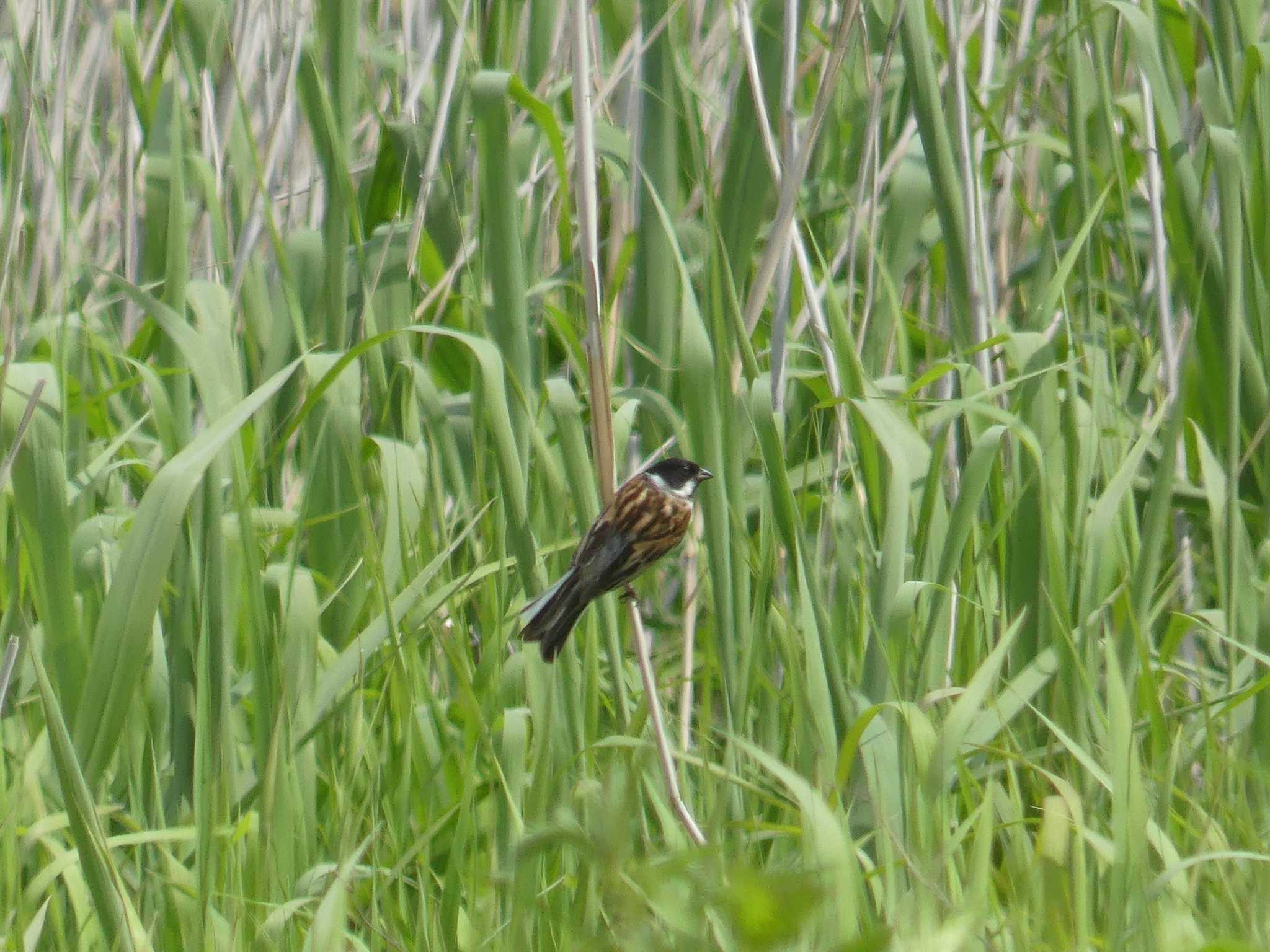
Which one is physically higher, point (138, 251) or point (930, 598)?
point (138, 251)

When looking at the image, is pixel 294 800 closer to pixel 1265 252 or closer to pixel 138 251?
pixel 138 251

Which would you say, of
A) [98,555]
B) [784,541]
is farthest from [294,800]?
[784,541]

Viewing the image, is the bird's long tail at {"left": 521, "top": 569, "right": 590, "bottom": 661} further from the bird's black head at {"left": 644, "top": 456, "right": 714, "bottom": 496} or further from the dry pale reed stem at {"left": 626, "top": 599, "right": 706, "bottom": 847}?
the bird's black head at {"left": 644, "top": 456, "right": 714, "bottom": 496}

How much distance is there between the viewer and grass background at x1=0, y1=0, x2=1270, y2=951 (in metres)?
1.76

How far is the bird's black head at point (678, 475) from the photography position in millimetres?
1945

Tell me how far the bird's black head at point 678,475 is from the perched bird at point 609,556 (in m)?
0.09

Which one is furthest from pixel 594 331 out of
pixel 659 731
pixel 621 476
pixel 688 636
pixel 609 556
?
pixel 621 476

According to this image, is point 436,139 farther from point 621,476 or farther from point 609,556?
point 609,556

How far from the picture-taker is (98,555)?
220 cm

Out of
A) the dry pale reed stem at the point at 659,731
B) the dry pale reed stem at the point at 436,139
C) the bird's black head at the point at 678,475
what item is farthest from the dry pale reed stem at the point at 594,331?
the dry pale reed stem at the point at 436,139

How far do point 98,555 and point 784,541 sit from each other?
105 centimetres

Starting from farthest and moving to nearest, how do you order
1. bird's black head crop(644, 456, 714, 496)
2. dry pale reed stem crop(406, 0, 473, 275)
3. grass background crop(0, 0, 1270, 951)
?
dry pale reed stem crop(406, 0, 473, 275)
bird's black head crop(644, 456, 714, 496)
grass background crop(0, 0, 1270, 951)

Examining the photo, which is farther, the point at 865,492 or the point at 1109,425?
the point at 1109,425

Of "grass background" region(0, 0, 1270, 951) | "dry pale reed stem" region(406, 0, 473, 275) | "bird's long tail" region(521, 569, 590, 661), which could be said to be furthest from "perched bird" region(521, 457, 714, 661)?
"dry pale reed stem" region(406, 0, 473, 275)
